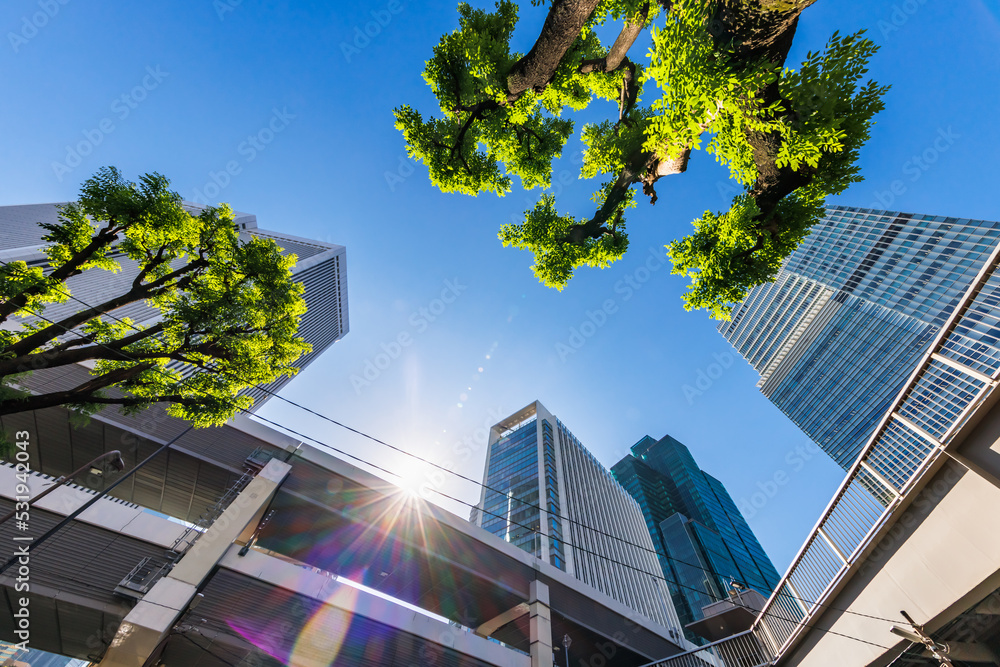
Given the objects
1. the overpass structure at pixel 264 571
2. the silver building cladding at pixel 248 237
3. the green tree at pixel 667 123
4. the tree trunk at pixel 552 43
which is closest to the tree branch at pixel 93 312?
the overpass structure at pixel 264 571

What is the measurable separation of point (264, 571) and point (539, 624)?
8.81 m

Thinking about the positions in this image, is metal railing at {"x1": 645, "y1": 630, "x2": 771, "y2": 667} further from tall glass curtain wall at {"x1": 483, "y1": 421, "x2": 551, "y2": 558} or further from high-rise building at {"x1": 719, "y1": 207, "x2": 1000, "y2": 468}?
high-rise building at {"x1": 719, "y1": 207, "x2": 1000, "y2": 468}

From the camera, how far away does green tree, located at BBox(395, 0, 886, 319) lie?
3.81m

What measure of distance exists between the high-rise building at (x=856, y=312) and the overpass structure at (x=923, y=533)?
78.6 m

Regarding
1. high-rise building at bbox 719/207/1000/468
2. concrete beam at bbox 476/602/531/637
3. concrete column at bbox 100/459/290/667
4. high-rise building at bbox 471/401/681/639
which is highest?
high-rise building at bbox 719/207/1000/468

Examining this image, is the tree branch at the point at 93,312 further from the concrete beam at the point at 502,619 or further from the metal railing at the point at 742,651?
the metal railing at the point at 742,651

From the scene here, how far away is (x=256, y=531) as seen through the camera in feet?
37.9

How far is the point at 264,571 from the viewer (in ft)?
31.3

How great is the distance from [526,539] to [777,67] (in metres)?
45.9

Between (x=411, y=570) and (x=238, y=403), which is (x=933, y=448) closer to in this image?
(x=238, y=403)

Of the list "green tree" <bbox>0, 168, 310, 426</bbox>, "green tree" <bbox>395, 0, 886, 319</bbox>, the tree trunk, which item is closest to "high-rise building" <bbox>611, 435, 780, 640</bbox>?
"green tree" <bbox>395, 0, 886, 319</bbox>

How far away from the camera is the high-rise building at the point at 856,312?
60438 millimetres

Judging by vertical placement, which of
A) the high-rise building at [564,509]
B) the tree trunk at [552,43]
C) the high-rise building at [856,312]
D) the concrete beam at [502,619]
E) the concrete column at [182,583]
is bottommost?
the concrete column at [182,583]

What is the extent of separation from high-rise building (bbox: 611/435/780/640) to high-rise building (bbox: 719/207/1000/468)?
28.4 metres
